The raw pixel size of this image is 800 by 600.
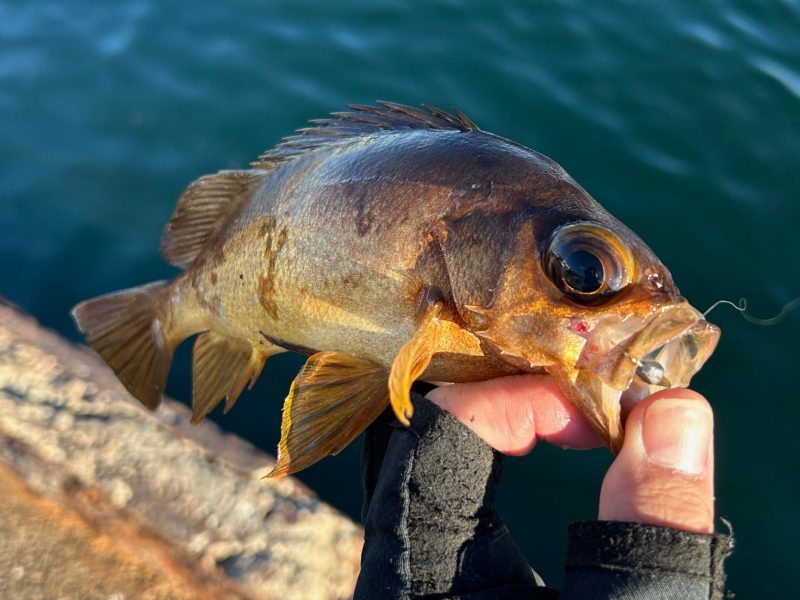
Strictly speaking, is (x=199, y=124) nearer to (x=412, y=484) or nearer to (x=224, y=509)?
(x=224, y=509)

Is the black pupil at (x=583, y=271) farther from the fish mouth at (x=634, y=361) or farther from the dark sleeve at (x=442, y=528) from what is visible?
the dark sleeve at (x=442, y=528)

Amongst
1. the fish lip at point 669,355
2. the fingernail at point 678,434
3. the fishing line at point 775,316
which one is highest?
the fishing line at point 775,316

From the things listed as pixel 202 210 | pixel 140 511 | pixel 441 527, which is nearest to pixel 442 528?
pixel 441 527

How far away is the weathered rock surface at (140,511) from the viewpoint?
2.85 m

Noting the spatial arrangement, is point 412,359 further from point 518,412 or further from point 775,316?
point 775,316

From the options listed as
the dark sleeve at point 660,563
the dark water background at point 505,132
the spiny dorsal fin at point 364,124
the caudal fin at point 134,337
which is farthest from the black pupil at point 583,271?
the dark water background at point 505,132

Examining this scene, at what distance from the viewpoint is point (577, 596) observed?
5.17 ft

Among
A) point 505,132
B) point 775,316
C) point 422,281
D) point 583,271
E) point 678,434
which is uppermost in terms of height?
point 505,132

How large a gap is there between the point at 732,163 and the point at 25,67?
22.6ft

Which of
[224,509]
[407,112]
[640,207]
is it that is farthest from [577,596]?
[640,207]

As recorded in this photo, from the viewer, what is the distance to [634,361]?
156 cm

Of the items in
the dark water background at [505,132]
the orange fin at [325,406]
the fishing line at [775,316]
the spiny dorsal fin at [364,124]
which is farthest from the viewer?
the fishing line at [775,316]

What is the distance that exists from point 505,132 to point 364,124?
324 cm

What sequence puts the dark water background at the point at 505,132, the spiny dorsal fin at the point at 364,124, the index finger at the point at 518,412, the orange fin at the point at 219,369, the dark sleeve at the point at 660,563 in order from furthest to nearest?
1. the dark water background at the point at 505,132
2. the orange fin at the point at 219,369
3. the spiny dorsal fin at the point at 364,124
4. the index finger at the point at 518,412
5. the dark sleeve at the point at 660,563
